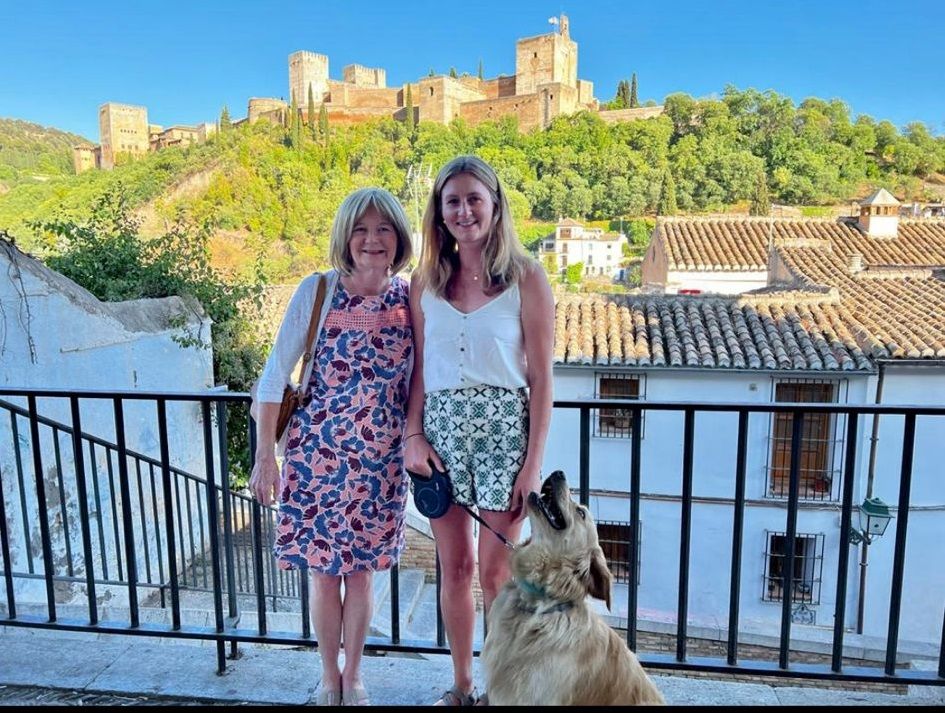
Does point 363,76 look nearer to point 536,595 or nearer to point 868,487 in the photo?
point 868,487

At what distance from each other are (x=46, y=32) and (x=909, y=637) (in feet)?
92.0

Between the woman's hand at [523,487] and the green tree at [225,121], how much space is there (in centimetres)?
6930

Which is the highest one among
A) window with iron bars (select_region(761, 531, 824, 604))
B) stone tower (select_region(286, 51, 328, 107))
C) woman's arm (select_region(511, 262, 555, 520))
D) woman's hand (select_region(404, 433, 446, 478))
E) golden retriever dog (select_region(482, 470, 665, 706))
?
stone tower (select_region(286, 51, 328, 107))

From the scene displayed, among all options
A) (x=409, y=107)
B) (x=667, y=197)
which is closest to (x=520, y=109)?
(x=409, y=107)

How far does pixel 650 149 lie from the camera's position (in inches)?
2138

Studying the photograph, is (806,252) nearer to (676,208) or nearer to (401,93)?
(676,208)

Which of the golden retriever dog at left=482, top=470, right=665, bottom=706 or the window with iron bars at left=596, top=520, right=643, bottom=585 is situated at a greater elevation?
the golden retriever dog at left=482, top=470, right=665, bottom=706

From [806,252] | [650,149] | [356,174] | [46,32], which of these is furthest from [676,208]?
[46,32]

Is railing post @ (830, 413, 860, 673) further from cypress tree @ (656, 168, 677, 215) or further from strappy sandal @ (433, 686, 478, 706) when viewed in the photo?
cypress tree @ (656, 168, 677, 215)

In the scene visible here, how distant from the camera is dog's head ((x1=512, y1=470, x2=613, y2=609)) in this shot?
5.21 ft

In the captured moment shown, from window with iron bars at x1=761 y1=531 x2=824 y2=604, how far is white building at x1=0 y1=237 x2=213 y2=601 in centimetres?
847

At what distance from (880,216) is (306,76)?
214 ft

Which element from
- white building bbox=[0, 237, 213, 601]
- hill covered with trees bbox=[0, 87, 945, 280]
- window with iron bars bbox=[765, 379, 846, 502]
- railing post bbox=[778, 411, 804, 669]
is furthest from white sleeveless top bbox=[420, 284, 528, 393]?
hill covered with trees bbox=[0, 87, 945, 280]

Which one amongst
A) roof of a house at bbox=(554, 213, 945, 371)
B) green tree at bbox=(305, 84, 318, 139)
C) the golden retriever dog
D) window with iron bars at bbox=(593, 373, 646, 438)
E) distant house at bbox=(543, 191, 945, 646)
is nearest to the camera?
the golden retriever dog
